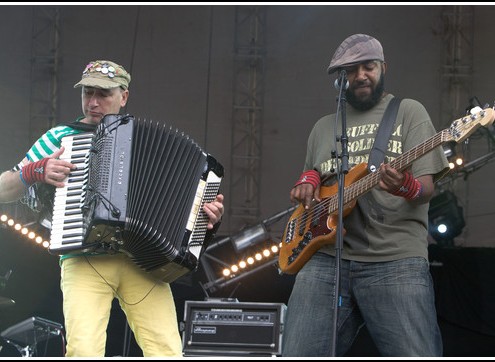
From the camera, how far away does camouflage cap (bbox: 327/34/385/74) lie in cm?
411

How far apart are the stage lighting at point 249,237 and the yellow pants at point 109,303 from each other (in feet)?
14.7

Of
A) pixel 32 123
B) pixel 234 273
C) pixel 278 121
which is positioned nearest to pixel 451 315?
pixel 234 273

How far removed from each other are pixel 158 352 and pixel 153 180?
0.88 m

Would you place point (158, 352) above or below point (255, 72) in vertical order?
below

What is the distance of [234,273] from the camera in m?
9.03

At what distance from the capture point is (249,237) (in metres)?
9.07

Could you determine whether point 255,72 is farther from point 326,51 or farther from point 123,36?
point 123,36

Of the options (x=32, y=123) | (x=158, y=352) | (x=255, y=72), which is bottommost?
(x=158, y=352)

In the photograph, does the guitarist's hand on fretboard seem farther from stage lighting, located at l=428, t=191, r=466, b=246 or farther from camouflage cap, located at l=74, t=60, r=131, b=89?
stage lighting, located at l=428, t=191, r=466, b=246

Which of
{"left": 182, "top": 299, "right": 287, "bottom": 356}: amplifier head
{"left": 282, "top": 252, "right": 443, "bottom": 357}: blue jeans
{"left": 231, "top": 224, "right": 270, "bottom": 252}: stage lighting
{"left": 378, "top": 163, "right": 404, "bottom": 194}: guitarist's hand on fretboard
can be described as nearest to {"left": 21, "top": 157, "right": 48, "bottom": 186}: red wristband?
{"left": 282, "top": 252, "right": 443, "bottom": 357}: blue jeans

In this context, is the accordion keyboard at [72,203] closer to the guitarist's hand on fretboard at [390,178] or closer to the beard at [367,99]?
the beard at [367,99]

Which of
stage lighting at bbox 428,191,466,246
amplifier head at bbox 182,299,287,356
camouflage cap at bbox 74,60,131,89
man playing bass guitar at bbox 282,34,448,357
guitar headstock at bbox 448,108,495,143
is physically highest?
camouflage cap at bbox 74,60,131,89

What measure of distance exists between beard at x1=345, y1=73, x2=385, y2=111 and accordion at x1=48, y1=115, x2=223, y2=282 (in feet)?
2.63

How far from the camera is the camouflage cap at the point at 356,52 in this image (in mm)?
4105
